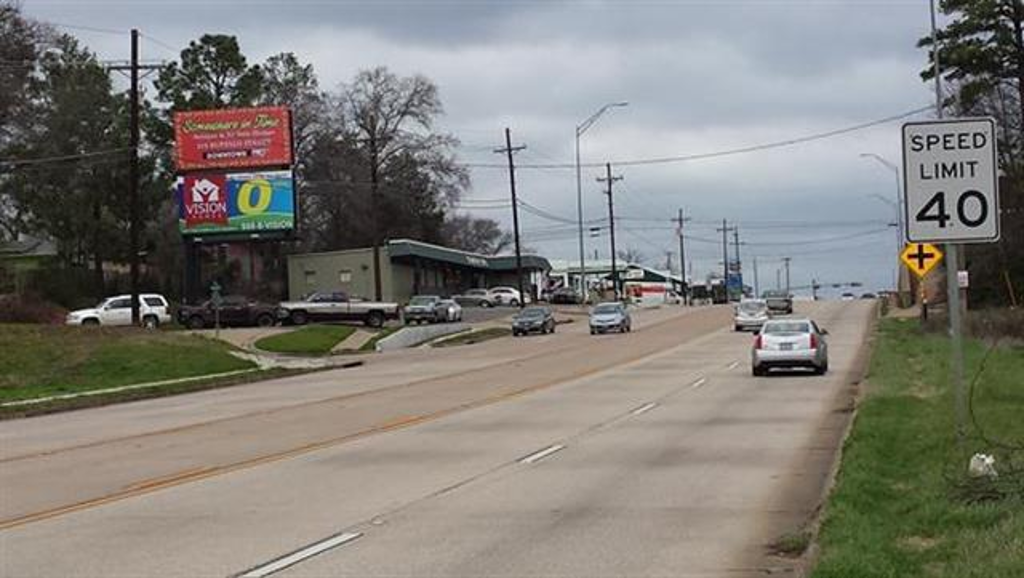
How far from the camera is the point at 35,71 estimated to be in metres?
81.2

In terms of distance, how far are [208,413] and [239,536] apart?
52.5ft

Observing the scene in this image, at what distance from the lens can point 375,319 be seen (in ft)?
218

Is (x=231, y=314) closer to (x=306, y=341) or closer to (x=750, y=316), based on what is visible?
(x=306, y=341)

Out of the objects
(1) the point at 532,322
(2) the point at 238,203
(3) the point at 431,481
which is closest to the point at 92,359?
(2) the point at 238,203

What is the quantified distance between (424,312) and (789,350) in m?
39.9

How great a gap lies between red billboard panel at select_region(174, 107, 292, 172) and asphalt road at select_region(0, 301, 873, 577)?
37.7m

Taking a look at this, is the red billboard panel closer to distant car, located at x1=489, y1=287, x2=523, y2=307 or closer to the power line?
the power line

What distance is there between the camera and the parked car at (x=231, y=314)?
63750mm

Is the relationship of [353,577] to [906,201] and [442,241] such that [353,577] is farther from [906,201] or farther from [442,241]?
[442,241]

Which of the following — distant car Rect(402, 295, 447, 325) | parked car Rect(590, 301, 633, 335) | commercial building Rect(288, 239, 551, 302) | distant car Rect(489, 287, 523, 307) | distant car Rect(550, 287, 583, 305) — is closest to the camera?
parked car Rect(590, 301, 633, 335)

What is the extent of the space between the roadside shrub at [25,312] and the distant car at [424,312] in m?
18.2

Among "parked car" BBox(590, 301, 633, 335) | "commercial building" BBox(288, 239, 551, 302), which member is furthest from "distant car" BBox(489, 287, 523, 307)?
"parked car" BBox(590, 301, 633, 335)

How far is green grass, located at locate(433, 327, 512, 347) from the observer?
60037 millimetres

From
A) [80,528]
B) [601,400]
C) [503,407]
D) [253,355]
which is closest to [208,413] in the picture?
[503,407]
